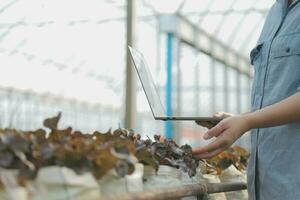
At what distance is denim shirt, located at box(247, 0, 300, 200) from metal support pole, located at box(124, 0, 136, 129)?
2.42 m

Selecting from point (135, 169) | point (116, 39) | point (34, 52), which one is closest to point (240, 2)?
point (116, 39)

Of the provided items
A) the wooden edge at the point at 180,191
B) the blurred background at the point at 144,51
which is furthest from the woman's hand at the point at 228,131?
the blurred background at the point at 144,51

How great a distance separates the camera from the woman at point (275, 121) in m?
1.61

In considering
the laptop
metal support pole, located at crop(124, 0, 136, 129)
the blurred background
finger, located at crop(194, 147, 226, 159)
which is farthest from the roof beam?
finger, located at crop(194, 147, 226, 159)

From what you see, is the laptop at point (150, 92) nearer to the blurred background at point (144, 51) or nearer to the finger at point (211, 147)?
the finger at point (211, 147)

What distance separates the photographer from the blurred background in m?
9.42

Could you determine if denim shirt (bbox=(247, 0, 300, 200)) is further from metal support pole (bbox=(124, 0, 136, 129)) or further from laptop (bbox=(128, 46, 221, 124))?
metal support pole (bbox=(124, 0, 136, 129))

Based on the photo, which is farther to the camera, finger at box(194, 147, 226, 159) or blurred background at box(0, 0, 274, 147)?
blurred background at box(0, 0, 274, 147)

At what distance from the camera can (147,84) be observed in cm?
177

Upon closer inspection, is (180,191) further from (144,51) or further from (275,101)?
(144,51)

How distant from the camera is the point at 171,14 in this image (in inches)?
346

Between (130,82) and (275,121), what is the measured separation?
106 inches

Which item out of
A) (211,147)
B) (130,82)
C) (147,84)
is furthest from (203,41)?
(211,147)

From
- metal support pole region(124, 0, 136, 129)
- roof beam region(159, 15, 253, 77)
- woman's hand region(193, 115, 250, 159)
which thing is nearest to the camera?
woman's hand region(193, 115, 250, 159)
